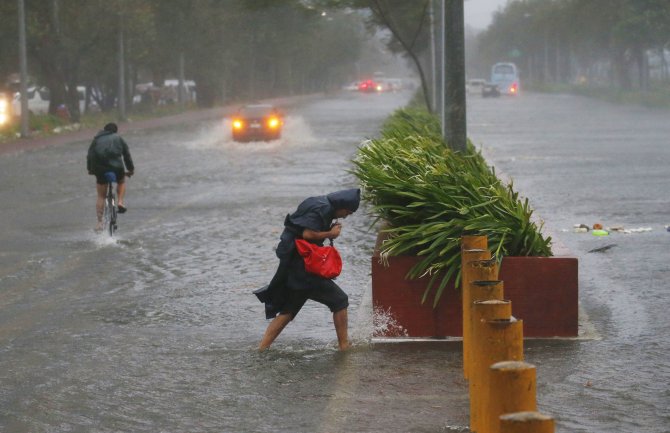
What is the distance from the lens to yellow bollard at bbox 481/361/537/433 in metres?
4.82

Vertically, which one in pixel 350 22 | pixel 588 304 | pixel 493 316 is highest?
pixel 350 22

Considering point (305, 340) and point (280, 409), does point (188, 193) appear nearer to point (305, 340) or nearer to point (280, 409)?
point (305, 340)

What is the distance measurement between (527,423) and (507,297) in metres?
5.88

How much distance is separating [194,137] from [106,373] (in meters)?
37.8

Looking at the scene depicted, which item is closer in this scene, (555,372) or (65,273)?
(555,372)

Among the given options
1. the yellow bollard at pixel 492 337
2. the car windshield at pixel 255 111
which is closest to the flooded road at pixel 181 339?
the yellow bollard at pixel 492 337

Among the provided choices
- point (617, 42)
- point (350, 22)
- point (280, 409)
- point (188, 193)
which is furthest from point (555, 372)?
point (350, 22)

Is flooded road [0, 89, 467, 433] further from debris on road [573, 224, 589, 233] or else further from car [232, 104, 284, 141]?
car [232, 104, 284, 141]

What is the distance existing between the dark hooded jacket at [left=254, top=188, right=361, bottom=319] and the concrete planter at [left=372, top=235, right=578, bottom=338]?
28.4 inches

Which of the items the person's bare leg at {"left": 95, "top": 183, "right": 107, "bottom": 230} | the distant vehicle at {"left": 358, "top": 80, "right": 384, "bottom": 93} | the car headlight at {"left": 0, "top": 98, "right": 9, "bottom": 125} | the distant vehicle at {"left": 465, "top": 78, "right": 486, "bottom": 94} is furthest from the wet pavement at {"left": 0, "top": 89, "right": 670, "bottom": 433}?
the distant vehicle at {"left": 358, "top": 80, "right": 384, "bottom": 93}

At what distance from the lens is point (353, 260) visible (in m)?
14.6

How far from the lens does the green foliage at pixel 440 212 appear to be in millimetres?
10180

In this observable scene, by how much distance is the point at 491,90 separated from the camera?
396 feet

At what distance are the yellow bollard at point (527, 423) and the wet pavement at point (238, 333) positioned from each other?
10.6ft
